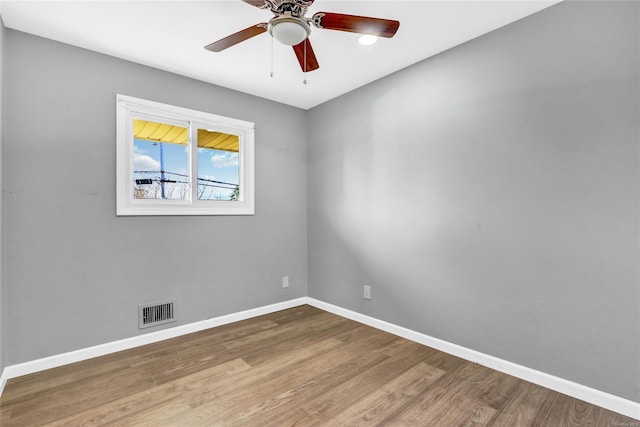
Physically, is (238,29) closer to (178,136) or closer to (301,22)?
(301,22)

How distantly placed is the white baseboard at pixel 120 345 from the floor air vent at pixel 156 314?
0.09 meters

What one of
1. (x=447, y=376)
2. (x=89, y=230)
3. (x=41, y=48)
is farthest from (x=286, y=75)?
(x=447, y=376)

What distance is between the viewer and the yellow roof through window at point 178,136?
2.81 metres

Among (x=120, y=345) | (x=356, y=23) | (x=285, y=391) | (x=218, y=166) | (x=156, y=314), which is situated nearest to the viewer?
(x=356, y=23)

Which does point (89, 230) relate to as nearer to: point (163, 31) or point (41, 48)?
point (41, 48)

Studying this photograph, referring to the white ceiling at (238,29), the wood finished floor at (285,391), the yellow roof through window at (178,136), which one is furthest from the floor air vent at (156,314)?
the white ceiling at (238,29)

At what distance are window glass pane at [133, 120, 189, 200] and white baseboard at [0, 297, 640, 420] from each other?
130cm

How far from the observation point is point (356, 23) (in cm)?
170

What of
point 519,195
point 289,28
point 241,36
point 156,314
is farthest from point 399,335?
point 241,36

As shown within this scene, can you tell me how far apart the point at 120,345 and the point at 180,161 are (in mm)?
1750

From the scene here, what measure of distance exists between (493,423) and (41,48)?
157 inches

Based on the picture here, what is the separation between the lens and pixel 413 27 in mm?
2232

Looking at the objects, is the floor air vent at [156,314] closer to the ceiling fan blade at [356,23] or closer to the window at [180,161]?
the window at [180,161]

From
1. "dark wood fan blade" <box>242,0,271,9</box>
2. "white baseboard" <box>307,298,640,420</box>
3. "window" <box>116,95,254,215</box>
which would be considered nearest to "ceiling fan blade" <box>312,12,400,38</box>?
"dark wood fan blade" <box>242,0,271,9</box>
